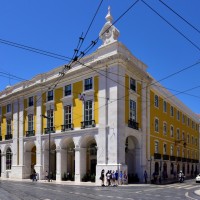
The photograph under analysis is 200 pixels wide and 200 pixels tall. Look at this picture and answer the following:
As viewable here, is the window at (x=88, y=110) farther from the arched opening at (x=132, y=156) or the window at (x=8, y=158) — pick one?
the window at (x=8, y=158)

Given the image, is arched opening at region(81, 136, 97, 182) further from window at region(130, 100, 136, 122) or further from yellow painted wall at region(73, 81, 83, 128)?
window at region(130, 100, 136, 122)

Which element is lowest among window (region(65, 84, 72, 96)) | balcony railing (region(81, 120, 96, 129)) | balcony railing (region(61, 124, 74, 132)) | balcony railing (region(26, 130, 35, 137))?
balcony railing (region(26, 130, 35, 137))

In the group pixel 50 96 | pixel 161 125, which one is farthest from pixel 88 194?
pixel 161 125

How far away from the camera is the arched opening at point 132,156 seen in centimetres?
3881

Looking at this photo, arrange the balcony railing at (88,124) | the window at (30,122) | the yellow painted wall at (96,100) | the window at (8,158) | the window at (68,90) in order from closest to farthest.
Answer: the yellow painted wall at (96,100)
the balcony railing at (88,124)
the window at (68,90)
the window at (30,122)
the window at (8,158)

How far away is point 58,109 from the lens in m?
42.7

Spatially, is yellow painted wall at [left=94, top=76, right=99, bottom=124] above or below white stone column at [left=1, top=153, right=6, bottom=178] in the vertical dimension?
above

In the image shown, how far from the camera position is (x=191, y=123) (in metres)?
65.6

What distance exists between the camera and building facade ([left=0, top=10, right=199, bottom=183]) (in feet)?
119

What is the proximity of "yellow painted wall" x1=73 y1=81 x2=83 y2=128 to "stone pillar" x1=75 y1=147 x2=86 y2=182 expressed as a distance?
299 centimetres

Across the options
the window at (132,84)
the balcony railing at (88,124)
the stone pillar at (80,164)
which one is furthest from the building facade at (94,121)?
the window at (132,84)

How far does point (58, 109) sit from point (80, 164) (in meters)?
7.95

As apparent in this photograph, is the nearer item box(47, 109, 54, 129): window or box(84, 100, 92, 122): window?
box(84, 100, 92, 122): window

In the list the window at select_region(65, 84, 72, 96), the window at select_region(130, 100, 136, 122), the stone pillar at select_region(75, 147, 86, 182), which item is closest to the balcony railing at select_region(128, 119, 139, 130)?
the window at select_region(130, 100, 136, 122)
